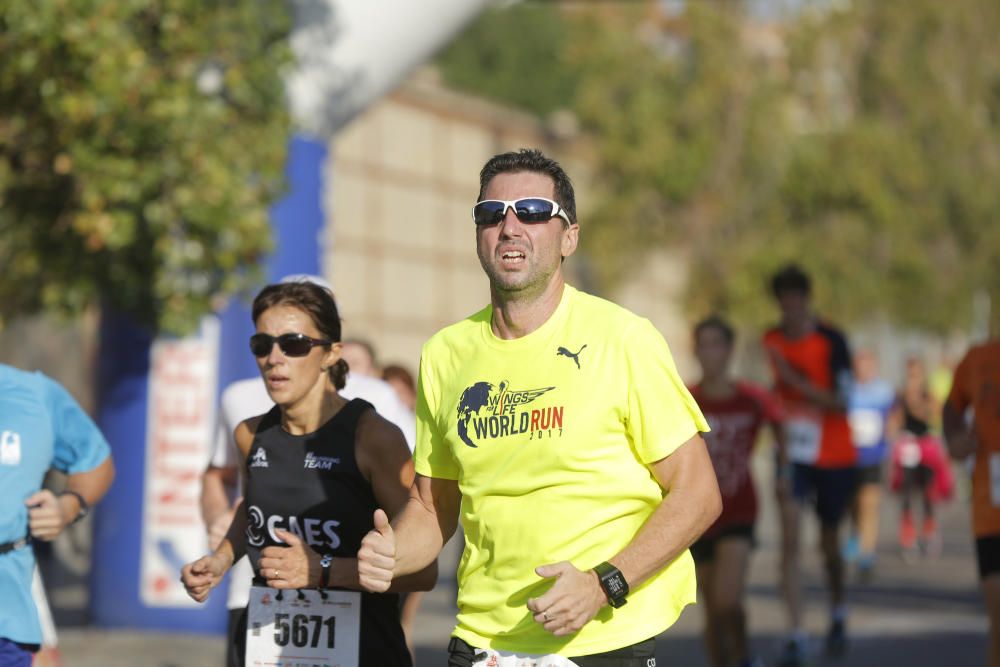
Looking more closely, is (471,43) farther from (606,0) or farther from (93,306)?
(93,306)

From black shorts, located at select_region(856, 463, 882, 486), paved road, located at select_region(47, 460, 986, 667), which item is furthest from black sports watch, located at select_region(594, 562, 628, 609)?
black shorts, located at select_region(856, 463, 882, 486)

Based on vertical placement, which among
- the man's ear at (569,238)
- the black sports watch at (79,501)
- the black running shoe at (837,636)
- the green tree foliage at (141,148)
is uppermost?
the green tree foliage at (141,148)

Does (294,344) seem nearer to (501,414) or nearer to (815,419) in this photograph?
(501,414)

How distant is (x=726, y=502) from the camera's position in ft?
27.7

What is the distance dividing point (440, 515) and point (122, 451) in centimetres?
681

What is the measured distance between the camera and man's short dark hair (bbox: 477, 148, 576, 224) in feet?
13.4

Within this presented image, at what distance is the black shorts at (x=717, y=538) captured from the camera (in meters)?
8.45

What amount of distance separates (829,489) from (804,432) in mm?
403

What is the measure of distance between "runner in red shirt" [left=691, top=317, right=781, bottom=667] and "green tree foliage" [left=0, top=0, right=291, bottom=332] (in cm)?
279

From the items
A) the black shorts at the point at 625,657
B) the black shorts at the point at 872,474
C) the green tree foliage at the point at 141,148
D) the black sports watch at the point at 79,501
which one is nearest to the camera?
the black shorts at the point at 625,657

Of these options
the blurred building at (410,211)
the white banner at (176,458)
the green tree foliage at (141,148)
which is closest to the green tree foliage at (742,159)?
the blurred building at (410,211)

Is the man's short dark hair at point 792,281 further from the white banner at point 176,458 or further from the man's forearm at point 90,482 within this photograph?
the man's forearm at point 90,482

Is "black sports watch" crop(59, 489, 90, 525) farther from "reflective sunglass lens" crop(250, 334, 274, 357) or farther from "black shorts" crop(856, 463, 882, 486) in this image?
"black shorts" crop(856, 463, 882, 486)

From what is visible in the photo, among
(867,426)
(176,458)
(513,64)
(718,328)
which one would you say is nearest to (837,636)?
(718,328)
